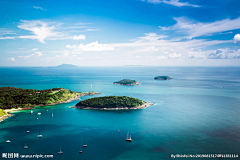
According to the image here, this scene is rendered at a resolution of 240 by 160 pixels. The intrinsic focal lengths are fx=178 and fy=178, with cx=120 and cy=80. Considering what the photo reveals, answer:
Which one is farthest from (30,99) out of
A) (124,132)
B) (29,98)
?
(124,132)

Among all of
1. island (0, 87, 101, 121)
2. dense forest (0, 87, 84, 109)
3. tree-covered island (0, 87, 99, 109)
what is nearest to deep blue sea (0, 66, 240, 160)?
island (0, 87, 101, 121)

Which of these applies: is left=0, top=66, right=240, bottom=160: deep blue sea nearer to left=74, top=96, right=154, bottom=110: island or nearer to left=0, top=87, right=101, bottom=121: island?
left=74, top=96, right=154, bottom=110: island

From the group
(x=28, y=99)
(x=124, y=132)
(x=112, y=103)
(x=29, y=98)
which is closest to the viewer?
(x=124, y=132)

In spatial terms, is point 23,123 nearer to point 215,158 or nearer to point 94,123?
point 94,123

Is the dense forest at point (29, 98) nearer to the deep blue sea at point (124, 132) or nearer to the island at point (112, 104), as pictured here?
the deep blue sea at point (124, 132)

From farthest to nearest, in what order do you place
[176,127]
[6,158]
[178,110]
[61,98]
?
1. [61,98]
2. [178,110]
3. [176,127]
4. [6,158]

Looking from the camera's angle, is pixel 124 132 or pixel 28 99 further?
pixel 28 99

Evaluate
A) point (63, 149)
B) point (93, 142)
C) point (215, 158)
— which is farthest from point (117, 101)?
point (215, 158)

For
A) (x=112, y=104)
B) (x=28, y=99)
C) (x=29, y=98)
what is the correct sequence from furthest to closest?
(x=29, y=98)
(x=28, y=99)
(x=112, y=104)

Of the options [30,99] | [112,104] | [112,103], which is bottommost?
[112,104]

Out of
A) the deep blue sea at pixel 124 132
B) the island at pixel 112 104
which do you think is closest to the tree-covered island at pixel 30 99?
the deep blue sea at pixel 124 132

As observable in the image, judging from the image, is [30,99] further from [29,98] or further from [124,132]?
[124,132]
